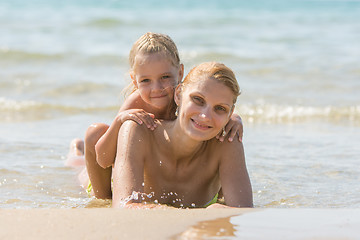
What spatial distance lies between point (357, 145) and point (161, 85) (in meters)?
2.95

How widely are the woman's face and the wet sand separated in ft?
1.70

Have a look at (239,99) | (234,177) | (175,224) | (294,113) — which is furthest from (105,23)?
(175,224)

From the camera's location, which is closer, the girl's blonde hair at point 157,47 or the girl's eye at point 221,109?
the girl's eye at point 221,109

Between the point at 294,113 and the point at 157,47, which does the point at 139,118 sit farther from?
the point at 294,113

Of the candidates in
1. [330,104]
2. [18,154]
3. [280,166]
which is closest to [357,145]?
[280,166]

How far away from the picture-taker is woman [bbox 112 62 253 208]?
3699 mm

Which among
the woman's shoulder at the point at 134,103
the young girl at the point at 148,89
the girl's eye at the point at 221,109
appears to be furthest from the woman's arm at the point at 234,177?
the woman's shoulder at the point at 134,103

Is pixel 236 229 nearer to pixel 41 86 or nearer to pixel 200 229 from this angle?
pixel 200 229

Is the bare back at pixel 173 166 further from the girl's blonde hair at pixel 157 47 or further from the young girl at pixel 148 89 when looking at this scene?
the girl's blonde hair at pixel 157 47

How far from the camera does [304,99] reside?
30.3 feet

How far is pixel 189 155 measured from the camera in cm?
403

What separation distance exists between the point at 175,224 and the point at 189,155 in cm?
89

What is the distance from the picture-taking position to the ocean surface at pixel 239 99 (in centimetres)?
512

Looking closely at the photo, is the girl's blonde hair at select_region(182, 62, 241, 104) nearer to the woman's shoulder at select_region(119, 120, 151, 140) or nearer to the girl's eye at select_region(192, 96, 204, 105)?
the girl's eye at select_region(192, 96, 204, 105)
